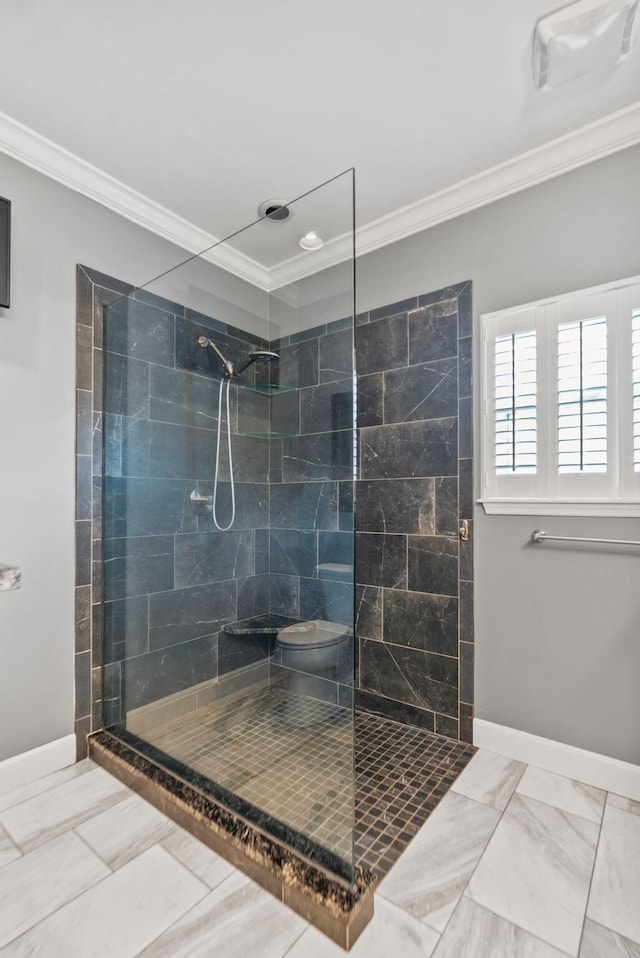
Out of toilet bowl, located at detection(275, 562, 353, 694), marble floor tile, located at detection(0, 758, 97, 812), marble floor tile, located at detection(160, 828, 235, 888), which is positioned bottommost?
marble floor tile, located at detection(0, 758, 97, 812)

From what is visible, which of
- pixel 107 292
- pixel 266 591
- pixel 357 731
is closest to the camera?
pixel 266 591

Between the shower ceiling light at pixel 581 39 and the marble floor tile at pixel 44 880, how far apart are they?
9.45 feet

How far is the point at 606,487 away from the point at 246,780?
1698 millimetres

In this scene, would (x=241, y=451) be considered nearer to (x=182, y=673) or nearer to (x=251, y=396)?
(x=251, y=396)

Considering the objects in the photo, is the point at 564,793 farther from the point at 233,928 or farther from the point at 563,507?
the point at 233,928

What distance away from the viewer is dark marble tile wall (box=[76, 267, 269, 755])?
5.81 feet

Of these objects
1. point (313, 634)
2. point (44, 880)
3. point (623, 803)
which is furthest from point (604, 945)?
point (44, 880)

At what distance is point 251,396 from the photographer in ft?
5.70

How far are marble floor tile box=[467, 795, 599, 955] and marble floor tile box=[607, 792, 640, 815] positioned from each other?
18 cm

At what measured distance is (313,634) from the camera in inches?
63.2

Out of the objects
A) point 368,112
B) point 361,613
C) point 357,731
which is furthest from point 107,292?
point 357,731

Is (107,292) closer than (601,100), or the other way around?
(601,100)

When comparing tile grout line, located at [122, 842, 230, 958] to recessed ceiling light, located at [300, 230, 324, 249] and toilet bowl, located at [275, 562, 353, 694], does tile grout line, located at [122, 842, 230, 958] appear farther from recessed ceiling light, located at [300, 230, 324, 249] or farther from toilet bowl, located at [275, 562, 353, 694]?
recessed ceiling light, located at [300, 230, 324, 249]

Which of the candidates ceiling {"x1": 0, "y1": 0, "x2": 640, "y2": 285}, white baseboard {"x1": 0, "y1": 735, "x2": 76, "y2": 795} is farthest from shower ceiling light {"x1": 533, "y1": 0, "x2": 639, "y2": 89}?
white baseboard {"x1": 0, "y1": 735, "x2": 76, "y2": 795}
